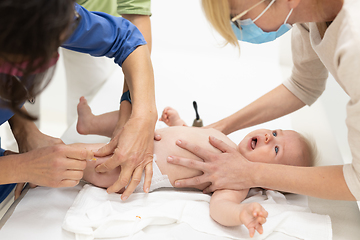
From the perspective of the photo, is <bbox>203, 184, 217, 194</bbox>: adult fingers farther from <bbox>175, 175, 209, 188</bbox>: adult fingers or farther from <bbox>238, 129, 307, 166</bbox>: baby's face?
<bbox>238, 129, 307, 166</bbox>: baby's face

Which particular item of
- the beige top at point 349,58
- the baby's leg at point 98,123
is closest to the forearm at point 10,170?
the baby's leg at point 98,123

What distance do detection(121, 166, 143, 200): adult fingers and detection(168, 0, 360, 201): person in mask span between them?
0.51ft

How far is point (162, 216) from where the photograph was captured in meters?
1.15

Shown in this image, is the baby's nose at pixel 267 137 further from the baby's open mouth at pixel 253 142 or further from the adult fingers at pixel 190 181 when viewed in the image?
the adult fingers at pixel 190 181

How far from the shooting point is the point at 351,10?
0.91 meters

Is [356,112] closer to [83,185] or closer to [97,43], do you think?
[97,43]

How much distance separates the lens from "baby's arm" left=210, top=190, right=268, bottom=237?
981 millimetres

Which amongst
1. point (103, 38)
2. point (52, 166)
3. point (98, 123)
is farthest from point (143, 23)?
point (52, 166)

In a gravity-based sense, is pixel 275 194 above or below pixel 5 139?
below

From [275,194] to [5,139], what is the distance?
1.71 meters

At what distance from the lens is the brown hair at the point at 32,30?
64cm

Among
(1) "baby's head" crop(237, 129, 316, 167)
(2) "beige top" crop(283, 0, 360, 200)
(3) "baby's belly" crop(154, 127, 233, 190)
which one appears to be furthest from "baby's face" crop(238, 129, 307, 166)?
(2) "beige top" crop(283, 0, 360, 200)

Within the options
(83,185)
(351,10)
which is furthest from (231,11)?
(83,185)

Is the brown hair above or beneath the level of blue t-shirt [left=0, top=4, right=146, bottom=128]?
beneath
